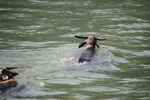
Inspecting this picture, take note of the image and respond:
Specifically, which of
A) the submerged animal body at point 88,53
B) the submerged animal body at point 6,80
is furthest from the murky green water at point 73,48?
the submerged animal body at point 88,53

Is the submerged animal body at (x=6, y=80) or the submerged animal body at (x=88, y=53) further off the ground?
the submerged animal body at (x=6, y=80)

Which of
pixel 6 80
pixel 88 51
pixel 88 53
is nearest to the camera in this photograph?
pixel 6 80

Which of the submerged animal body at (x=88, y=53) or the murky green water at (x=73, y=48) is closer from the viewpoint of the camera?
the murky green water at (x=73, y=48)

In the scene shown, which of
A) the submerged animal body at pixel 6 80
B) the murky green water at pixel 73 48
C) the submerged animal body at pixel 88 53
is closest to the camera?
the submerged animal body at pixel 6 80

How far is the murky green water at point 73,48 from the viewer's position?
27.9 ft

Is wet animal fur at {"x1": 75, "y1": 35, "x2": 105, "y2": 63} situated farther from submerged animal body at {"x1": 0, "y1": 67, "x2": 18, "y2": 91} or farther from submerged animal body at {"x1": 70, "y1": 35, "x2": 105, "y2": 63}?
submerged animal body at {"x1": 0, "y1": 67, "x2": 18, "y2": 91}

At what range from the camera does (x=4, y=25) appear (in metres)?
16.2

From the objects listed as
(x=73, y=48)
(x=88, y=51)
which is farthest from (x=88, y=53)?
(x=73, y=48)

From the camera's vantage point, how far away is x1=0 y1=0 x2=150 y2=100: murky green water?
8508 millimetres

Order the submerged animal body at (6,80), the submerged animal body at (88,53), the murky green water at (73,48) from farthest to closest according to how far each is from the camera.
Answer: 1. the submerged animal body at (88,53)
2. the murky green water at (73,48)
3. the submerged animal body at (6,80)

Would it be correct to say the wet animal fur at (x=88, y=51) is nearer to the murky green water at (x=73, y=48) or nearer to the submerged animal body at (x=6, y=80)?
the murky green water at (x=73, y=48)

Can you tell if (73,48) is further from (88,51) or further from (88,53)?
(88,53)

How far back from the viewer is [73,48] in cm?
1279

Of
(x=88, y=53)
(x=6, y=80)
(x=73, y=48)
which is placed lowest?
(x=73, y=48)
